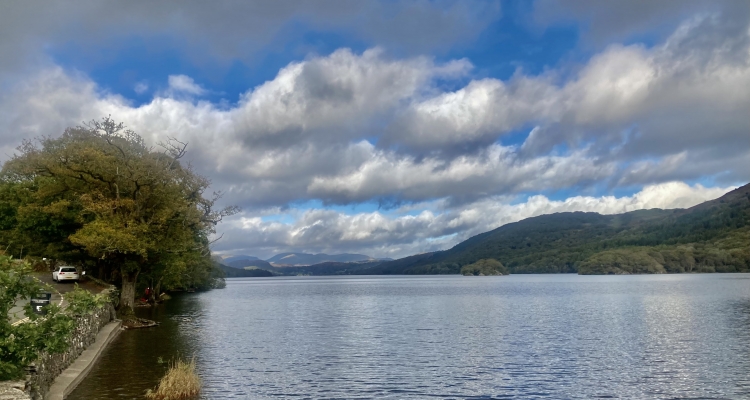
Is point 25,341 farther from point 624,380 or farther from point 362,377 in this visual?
point 624,380

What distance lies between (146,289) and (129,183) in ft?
131

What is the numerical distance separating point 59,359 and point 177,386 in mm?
7094

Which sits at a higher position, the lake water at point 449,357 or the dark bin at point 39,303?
the dark bin at point 39,303

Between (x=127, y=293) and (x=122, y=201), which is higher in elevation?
(x=122, y=201)

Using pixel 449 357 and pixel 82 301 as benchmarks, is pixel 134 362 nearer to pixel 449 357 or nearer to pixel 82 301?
pixel 82 301

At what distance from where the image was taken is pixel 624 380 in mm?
29984

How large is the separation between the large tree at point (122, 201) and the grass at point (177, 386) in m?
26.1

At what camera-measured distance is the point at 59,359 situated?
90.7 feet

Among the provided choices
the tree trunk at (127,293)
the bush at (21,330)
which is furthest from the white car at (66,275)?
the bush at (21,330)

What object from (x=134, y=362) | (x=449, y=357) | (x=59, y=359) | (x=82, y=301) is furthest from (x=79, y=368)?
(x=449, y=357)

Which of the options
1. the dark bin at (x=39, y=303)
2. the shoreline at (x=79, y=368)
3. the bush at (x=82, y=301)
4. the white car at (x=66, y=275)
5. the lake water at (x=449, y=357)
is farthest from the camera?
the white car at (x=66, y=275)

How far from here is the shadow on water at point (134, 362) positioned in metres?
26.6

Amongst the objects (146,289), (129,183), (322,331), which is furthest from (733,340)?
(146,289)

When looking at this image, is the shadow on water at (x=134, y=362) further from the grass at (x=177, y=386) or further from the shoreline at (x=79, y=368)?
the grass at (x=177, y=386)
